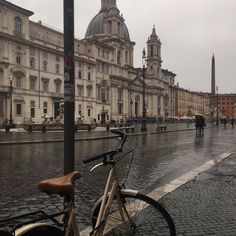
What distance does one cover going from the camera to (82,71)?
82.5 metres

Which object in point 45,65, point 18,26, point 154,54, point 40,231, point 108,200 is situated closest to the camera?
point 40,231

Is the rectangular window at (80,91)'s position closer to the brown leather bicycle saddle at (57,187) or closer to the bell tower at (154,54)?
the bell tower at (154,54)

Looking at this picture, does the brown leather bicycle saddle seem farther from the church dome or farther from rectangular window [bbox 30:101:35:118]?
the church dome

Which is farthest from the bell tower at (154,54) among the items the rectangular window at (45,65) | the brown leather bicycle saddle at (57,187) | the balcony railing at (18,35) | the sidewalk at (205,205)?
the brown leather bicycle saddle at (57,187)

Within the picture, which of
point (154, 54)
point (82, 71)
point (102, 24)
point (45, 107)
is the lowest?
point (45, 107)

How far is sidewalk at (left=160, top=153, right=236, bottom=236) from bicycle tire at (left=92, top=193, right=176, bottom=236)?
80 cm

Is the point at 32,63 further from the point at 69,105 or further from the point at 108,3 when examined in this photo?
the point at 69,105

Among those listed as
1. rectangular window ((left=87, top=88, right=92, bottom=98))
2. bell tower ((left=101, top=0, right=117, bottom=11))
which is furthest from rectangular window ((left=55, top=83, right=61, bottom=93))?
bell tower ((left=101, top=0, right=117, bottom=11))

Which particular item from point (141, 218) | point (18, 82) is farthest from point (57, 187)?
point (18, 82)

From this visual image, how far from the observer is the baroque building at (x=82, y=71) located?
62656 millimetres

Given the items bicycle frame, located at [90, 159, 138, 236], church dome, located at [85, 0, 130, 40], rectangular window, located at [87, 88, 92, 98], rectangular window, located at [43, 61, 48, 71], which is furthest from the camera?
church dome, located at [85, 0, 130, 40]

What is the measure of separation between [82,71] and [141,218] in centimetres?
7940

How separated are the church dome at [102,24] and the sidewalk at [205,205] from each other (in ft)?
322

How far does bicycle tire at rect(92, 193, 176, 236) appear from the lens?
3.91 metres
